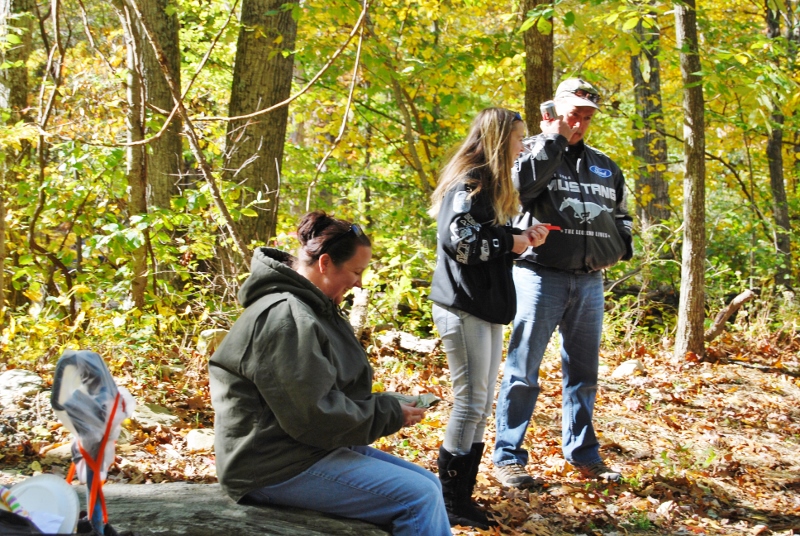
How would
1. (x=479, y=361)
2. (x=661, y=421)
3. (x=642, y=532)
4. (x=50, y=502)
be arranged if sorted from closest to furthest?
(x=50, y=502) < (x=479, y=361) < (x=642, y=532) < (x=661, y=421)

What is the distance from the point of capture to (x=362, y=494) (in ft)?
8.23

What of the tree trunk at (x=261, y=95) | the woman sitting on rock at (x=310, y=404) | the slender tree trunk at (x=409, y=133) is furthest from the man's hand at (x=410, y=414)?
the slender tree trunk at (x=409, y=133)

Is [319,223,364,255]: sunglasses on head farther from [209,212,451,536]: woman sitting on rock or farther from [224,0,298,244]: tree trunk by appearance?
[224,0,298,244]: tree trunk

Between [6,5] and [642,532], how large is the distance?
22.9 feet

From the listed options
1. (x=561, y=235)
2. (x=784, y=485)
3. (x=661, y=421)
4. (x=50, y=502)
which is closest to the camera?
(x=50, y=502)

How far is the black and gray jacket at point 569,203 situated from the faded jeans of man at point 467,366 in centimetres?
76

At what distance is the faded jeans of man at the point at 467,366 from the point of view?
3.48m

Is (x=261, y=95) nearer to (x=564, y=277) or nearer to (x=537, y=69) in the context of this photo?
(x=537, y=69)

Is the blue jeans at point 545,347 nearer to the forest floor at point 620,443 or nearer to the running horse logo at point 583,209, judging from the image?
the forest floor at point 620,443

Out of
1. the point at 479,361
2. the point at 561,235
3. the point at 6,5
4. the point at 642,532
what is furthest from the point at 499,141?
the point at 6,5

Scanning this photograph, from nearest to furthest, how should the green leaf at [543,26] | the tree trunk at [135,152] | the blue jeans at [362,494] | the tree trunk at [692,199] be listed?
the blue jeans at [362,494]
the green leaf at [543,26]
the tree trunk at [135,152]
the tree trunk at [692,199]

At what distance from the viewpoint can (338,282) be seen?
2.66 metres

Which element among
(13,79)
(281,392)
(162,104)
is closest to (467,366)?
(281,392)

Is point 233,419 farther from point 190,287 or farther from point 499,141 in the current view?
point 190,287
